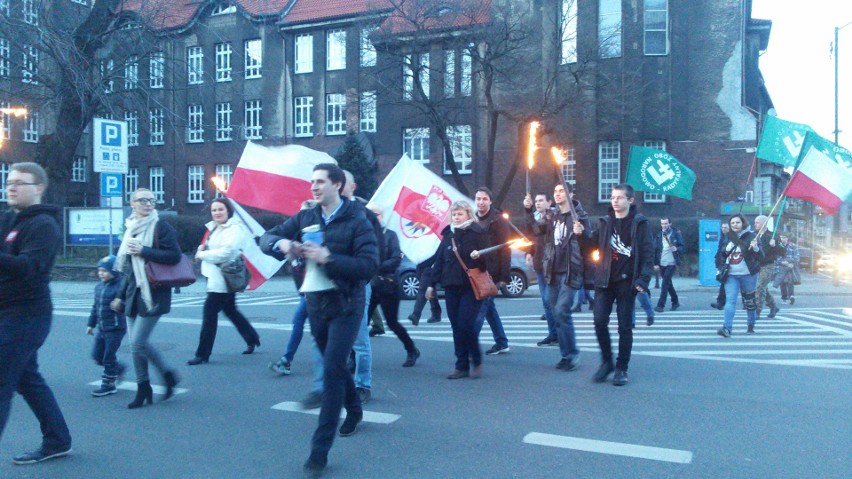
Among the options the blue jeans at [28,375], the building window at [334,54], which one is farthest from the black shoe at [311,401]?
the building window at [334,54]

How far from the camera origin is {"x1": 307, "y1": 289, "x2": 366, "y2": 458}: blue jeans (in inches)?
184

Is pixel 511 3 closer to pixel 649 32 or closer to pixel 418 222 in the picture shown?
pixel 649 32

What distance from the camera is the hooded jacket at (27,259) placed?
4.55 m

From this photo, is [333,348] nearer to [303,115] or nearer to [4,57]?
[4,57]

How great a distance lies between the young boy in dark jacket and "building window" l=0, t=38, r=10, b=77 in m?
17.7

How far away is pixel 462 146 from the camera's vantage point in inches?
1227

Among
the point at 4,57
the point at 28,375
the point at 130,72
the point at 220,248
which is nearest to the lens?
the point at 28,375

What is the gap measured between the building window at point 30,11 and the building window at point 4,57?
2.91 ft

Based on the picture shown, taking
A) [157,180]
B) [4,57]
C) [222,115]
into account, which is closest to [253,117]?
[222,115]

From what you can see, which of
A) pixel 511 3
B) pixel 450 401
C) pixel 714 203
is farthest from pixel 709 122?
pixel 450 401

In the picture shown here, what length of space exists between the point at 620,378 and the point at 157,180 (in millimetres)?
36662

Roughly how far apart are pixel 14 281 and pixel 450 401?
12.1ft

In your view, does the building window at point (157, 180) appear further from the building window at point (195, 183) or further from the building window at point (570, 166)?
the building window at point (570, 166)

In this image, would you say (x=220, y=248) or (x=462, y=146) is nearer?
(x=220, y=248)
